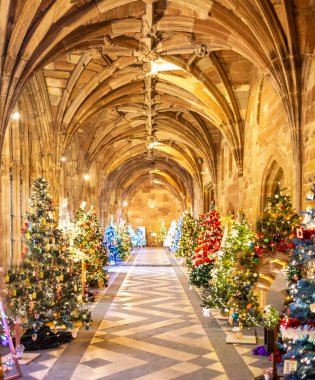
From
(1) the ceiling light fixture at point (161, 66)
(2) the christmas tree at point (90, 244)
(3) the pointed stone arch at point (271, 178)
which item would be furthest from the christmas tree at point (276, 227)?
(1) the ceiling light fixture at point (161, 66)

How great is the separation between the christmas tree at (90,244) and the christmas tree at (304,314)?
22.7 ft

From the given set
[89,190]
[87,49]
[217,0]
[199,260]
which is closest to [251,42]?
[217,0]

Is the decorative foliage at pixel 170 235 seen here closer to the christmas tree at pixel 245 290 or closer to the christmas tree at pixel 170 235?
the christmas tree at pixel 170 235

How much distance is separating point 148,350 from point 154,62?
746 centimetres

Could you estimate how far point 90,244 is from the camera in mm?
12086

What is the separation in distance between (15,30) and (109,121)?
398 inches

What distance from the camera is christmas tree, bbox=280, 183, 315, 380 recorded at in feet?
13.2

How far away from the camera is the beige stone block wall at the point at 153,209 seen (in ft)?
129

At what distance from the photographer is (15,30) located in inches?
287

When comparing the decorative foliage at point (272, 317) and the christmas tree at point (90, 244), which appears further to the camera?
the christmas tree at point (90, 244)

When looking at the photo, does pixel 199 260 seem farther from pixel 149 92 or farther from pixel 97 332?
pixel 149 92

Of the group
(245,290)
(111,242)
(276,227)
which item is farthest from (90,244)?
(111,242)

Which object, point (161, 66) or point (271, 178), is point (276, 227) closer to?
point (271, 178)

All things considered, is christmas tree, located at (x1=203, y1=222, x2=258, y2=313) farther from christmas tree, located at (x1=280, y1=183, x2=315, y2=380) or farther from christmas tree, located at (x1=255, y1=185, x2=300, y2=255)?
christmas tree, located at (x1=280, y1=183, x2=315, y2=380)
